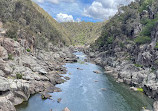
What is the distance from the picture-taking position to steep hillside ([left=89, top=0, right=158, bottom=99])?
2350 inches

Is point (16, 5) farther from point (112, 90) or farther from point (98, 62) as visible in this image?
point (112, 90)

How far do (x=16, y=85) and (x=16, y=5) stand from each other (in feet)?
235

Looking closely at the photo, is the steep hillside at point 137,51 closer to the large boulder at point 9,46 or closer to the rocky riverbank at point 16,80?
the rocky riverbank at point 16,80

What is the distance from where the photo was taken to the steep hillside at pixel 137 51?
5969 centimetres

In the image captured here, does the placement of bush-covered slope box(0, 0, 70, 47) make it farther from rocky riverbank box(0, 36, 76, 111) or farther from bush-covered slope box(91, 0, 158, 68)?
bush-covered slope box(91, 0, 158, 68)

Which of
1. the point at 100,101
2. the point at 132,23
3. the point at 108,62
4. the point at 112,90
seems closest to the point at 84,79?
the point at 112,90

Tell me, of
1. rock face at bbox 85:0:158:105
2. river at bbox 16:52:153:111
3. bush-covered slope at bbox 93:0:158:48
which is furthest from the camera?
bush-covered slope at bbox 93:0:158:48

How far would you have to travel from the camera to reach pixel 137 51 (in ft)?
262

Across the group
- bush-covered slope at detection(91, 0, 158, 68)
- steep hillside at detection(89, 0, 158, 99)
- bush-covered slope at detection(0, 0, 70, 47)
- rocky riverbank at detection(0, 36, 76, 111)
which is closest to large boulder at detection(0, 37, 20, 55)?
rocky riverbank at detection(0, 36, 76, 111)

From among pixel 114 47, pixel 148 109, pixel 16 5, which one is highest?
pixel 16 5

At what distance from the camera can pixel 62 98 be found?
1709 inches

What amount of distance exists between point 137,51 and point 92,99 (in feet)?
148

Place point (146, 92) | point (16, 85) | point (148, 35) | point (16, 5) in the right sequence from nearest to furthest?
point (16, 85) → point (146, 92) → point (148, 35) → point (16, 5)

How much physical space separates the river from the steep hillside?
21.9ft
